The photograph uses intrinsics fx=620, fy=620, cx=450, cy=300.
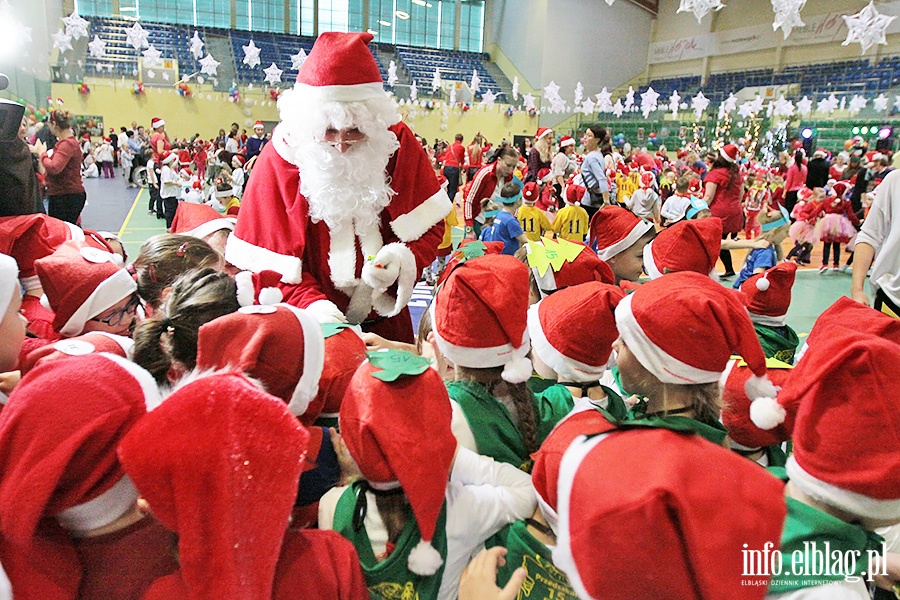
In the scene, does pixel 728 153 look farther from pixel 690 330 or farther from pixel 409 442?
pixel 409 442

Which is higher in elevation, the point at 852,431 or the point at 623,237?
the point at 623,237

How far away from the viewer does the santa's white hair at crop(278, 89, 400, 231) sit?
2.37 metres

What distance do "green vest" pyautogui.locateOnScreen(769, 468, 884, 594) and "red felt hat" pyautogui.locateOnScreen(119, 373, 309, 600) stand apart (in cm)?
84

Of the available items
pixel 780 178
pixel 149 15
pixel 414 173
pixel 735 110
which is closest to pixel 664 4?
pixel 735 110

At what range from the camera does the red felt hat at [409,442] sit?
3.66ft

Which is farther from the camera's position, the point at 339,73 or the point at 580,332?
the point at 339,73

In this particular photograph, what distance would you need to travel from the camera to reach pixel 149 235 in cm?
845

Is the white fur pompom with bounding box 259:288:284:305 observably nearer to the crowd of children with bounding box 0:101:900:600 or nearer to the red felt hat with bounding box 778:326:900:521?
the crowd of children with bounding box 0:101:900:600

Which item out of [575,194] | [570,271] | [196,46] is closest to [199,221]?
[570,271]

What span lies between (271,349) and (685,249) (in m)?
1.99

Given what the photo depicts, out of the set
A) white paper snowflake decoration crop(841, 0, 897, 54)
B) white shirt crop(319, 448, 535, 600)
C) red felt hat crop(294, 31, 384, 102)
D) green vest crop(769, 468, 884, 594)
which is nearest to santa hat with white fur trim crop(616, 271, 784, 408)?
green vest crop(769, 468, 884, 594)

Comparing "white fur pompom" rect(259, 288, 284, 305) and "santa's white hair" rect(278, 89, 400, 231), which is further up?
"santa's white hair" rect(278, 89, 400, 231)

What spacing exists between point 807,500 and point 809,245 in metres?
8.75

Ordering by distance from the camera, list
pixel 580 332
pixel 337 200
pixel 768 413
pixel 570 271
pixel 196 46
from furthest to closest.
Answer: pixel 196 46, pixel 570 271, pixel 337 200, pixel 580 332, pixel 768 413
